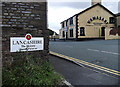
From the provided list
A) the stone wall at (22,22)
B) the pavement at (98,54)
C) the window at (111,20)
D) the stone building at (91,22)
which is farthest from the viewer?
the window at (111,20)

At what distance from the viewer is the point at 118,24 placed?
29422 millimetres

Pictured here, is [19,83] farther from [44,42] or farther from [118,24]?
[118,24]

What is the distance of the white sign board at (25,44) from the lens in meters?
4.53

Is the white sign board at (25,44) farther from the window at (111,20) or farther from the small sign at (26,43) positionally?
the window at (111,20)

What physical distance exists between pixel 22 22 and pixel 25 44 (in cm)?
88

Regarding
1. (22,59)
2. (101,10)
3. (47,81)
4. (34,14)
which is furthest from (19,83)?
(101,10)

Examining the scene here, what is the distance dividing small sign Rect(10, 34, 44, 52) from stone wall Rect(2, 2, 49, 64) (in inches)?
5.1

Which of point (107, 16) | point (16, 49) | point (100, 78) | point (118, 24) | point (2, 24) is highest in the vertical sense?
point (107, 16)

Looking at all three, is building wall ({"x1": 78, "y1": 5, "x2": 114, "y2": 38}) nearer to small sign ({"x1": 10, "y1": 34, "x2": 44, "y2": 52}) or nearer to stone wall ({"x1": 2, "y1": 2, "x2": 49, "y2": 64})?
stone wall ({"x1": 2, "y1": 2, "x2": 49, "y2": 64})

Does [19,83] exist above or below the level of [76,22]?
below

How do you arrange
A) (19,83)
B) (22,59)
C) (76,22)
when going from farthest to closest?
(76,22), (22,59), (19,83)

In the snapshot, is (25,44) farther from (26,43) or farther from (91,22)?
(91,22)

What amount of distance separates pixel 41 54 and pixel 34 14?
167 centimetres

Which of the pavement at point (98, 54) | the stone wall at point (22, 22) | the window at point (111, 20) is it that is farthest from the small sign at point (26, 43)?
the window at point (111, 20)
